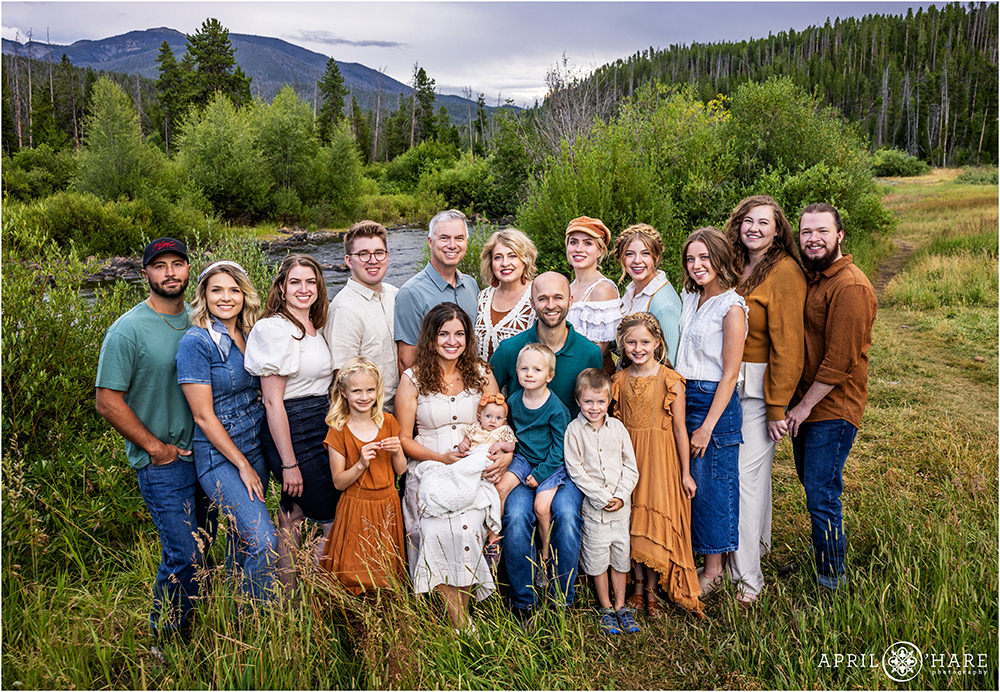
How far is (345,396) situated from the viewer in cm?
345

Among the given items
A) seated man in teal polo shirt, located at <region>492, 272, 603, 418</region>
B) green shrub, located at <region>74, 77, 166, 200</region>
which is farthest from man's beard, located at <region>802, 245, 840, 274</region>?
green shrub, located at <region>74, 77, 166, 200</region>

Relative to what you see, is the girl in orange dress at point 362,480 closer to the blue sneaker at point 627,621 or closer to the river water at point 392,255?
the blue sneaker at point 627,621

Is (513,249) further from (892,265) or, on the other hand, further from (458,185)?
(458,185)

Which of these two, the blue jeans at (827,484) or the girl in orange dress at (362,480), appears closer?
the girl in orange dress at (362,480)

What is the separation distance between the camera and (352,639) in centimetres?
330

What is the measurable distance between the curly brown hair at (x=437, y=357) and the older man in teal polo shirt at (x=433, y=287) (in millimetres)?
329

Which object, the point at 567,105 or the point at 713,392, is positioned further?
the point at 567,105

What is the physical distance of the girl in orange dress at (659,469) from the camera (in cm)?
361

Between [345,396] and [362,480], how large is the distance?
0.50m

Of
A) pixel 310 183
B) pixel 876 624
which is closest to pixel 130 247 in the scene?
pixel 310 183

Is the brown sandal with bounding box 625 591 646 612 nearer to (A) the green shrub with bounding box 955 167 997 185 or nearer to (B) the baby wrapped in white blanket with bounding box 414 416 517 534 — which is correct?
(B) the baby wrapped in white blanket with bounding box 414 416 517 534

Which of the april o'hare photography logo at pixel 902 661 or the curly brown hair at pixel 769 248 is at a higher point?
the curly brown hair at pixel 769 248

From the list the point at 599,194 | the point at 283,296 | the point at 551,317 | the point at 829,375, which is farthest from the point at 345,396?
the point at 599,194

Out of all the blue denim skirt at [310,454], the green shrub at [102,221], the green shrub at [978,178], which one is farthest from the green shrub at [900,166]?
the blue denim skirt at [310,454]
